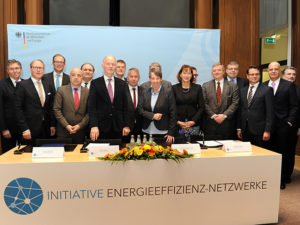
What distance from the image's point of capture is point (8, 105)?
3.47 m

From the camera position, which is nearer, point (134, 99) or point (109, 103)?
point (109, 103)

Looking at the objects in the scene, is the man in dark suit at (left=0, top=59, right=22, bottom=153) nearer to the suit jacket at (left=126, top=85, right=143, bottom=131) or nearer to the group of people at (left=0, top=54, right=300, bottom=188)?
the group of people at (left=0, top=54, right=300, bottom=188)

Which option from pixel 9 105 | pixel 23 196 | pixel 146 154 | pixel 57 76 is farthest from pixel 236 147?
pixel 9 105

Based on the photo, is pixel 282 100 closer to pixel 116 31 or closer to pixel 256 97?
pixel 256 97

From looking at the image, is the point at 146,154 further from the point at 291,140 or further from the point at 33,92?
the point at 291,140

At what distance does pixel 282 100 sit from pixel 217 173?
1.85m

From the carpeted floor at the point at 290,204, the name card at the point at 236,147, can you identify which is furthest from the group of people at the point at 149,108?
the name card at the point at 236,147

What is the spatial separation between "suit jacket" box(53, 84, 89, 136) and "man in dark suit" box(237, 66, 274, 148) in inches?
76.4

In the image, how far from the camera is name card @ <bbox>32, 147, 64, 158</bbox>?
2.12 m

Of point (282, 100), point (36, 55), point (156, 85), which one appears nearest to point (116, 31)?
point (36, 55)

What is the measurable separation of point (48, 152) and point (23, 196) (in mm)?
347

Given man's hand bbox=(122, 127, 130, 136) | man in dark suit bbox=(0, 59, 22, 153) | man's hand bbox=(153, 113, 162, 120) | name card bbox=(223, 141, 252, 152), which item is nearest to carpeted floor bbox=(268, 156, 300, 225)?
name card bbox=(223, 141, 252, 152)

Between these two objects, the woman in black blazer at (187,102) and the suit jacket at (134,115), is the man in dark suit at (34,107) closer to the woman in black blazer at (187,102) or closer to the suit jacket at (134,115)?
the suit jacket at (134,115)

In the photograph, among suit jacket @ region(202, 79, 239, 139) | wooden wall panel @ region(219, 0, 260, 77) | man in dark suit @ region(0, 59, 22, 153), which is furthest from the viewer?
wooden wall panel @ region(219, 0, 260, 77)
